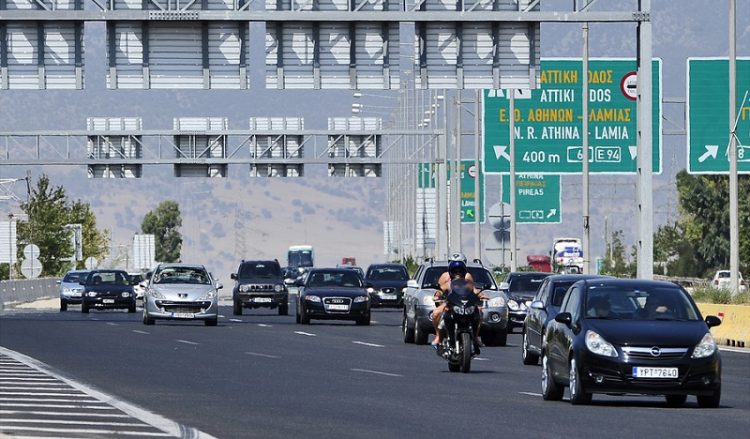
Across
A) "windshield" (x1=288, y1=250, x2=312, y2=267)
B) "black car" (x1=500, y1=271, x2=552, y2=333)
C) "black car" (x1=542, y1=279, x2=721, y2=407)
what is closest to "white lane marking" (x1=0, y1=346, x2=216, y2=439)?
"black car" (x1=542, y1=279, x2=721, y2=407)

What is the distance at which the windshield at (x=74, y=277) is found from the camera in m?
74.8

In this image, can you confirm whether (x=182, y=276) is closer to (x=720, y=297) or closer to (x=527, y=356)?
(x=720, y=297)

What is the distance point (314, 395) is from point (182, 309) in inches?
1059

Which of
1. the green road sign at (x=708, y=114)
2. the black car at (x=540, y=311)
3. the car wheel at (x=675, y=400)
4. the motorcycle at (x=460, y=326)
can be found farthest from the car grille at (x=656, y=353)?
the green road sign at (x=708, y=114)

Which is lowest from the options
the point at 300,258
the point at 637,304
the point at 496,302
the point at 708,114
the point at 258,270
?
the point at 300,258

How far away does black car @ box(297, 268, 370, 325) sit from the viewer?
5128 centimetres

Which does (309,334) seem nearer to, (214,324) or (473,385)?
(214,324)

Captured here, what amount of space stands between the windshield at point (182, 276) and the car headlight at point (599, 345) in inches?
1155

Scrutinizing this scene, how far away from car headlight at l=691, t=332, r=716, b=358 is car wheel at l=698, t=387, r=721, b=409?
43 centimetres

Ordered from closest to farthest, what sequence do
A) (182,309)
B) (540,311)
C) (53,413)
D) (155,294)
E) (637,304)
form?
1. (53,413)
2. (637,304)
3. (540,311)
4. (155,294)
5. (182,309)

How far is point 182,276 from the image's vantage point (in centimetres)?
5138

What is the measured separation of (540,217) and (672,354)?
5740 cm

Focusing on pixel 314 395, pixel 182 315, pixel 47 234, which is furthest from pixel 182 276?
pixel 47 234

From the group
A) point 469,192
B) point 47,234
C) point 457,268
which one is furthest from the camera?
point 47,234
